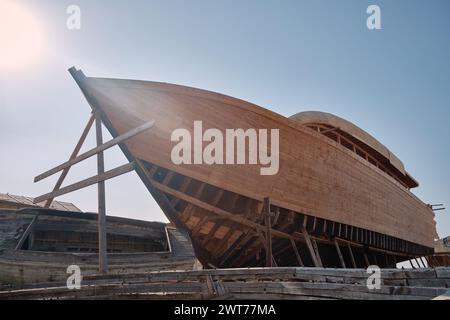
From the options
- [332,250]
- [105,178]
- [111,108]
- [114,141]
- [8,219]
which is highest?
[111,108]

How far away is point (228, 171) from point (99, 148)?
339 centimetres

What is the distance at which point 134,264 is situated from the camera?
848cm

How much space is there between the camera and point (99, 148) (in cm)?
792

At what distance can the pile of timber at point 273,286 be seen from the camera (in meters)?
3.02

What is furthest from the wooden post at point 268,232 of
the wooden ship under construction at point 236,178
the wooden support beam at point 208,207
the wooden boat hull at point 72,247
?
the wooden boat hull at point 72,247

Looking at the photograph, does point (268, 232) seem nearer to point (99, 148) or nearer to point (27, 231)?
point (99, 148)

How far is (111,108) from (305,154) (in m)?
5.94

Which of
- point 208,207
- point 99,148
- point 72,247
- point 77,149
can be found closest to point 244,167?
point 208,207

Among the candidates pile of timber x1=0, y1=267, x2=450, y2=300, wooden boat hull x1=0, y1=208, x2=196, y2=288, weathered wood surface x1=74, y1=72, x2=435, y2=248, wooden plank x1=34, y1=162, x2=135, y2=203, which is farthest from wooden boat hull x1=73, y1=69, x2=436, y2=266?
pile of timber x1=0, y1=267, x2=450, y2=300

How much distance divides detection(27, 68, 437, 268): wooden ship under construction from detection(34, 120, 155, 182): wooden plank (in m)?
0.03

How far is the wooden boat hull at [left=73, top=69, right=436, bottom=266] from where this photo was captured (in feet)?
27.9

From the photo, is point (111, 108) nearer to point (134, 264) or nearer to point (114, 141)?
point (114, 141)

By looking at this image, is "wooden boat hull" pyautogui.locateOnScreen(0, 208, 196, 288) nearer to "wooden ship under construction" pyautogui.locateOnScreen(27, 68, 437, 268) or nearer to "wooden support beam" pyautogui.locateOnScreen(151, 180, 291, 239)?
"wooden ship under construction" pyautogui.locateOnScreen(27, 68, 437, 268)

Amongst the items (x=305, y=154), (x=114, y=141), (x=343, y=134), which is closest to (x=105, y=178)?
(x=114, y=141)
